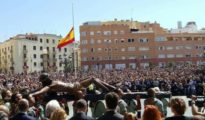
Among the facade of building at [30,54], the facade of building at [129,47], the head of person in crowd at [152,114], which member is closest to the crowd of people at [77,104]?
the head of person in crowd at [152,114]

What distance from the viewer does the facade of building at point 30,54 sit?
399 feet

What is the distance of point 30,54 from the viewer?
410ft

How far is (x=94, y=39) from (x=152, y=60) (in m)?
15.3

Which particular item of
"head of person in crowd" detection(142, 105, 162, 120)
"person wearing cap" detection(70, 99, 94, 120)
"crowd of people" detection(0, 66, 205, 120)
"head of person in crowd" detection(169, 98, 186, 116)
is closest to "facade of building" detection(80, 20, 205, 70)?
"crowd of people" detection(0, 66, 205, 120)

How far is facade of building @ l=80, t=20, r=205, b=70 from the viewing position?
380 ft

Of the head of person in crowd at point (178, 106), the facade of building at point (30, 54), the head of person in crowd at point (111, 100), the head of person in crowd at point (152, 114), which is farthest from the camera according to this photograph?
the facade of building at point (30, 54)

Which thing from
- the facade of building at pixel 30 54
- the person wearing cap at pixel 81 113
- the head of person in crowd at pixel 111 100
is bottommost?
the person wearing cap at pixel 81 113

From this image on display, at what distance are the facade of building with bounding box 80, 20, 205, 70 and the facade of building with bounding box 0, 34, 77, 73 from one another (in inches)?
278

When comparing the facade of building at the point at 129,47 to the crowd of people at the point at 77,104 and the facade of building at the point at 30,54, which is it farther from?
the crowd of people at the point at 77,104

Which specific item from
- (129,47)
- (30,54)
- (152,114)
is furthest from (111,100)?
(30,54)

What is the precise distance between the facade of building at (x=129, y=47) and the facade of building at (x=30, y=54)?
7.06 m

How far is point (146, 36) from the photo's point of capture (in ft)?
380

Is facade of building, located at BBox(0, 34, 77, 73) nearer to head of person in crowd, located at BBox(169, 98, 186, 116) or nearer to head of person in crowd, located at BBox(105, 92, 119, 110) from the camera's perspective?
head of person in crowd, located at BBox(105, 92, 119, 110)

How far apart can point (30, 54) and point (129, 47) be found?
2730 cm
